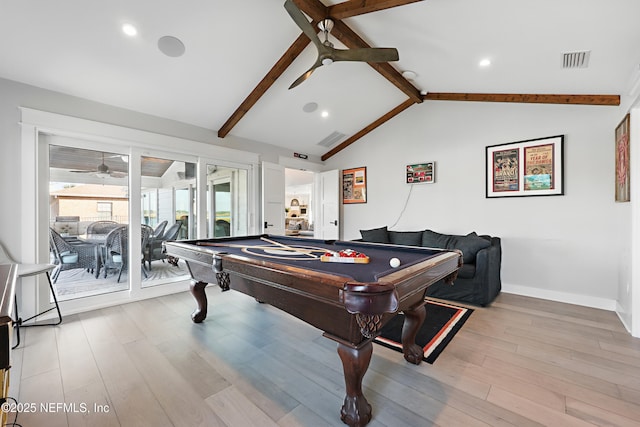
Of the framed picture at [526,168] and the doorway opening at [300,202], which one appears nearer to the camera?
the framed picture at [526,168]

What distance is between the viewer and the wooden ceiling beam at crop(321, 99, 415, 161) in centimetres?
481

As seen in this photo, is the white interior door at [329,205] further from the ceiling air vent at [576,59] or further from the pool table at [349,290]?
the ceiling air vent at [576,59]

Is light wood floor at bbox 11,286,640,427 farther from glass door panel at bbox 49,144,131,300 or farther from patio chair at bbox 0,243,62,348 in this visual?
glass door panel at bbox 49,144,131,300

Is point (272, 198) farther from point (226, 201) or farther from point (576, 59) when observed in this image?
point (576, 59)

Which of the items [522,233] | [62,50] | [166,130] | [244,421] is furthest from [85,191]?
[522,233]

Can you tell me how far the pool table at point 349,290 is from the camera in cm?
117

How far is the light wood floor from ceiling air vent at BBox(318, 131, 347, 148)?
3701mm

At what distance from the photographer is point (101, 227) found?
3506mm

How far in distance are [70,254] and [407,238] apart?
4682mm

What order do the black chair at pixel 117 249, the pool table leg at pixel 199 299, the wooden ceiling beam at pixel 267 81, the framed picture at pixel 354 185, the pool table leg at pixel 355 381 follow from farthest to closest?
the framed picture at pixel 354 185, the black chair at pixel 117 249, the wooden ceiling beam at pixel 267 81, the pool table leg at pixel 199 299, the pool table leg at pixel 355 381

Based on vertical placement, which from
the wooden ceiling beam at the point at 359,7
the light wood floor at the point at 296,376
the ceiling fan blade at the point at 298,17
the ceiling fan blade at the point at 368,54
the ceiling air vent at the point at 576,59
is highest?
the wooden ceiling beam at the point at 359,7

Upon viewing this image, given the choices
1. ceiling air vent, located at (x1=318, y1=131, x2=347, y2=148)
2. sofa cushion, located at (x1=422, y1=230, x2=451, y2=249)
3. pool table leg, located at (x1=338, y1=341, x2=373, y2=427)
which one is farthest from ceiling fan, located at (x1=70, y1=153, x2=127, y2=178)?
sofa cushion, located at (x1=422, y1=230, x2=451, y2=249)

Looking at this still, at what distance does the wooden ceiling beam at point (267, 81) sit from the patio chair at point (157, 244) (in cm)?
166

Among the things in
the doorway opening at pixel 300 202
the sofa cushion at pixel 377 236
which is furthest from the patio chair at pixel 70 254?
the doorway opening at pixel 300 202
